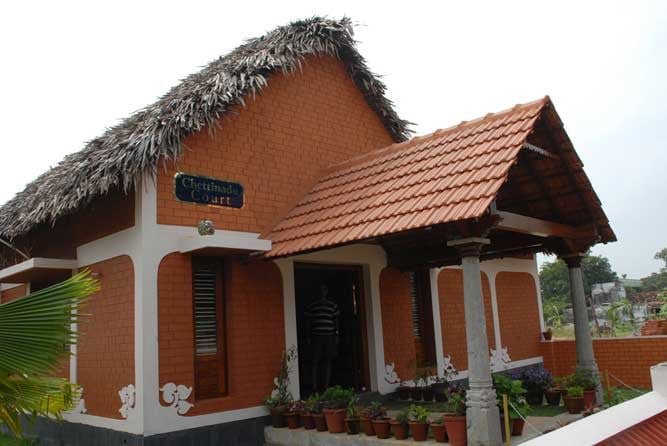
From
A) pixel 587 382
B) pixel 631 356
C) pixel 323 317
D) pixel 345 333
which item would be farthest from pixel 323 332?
pixel 631 356

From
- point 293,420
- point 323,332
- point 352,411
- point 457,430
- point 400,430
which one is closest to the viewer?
point 457,430

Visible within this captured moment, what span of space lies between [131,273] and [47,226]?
2893mm

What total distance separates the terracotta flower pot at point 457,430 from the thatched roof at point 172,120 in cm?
431

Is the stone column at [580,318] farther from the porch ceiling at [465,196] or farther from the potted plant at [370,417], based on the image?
the potted plant at [370,417]

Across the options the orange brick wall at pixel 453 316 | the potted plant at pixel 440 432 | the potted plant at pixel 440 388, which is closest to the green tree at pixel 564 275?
the orange brick wall at pixel 453 316

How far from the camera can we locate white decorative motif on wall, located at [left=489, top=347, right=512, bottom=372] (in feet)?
38.6

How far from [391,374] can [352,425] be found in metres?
2.62

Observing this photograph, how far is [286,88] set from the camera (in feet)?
29.7

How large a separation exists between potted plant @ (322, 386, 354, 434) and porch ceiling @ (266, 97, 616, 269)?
71.3 inches

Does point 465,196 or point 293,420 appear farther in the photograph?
point 293,420

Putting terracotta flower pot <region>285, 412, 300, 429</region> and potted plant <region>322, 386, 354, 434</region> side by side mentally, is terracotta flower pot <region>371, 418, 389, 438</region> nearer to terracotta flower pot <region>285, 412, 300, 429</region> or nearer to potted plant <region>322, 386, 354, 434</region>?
potted plant <region>322, 386, 354, 434</region>

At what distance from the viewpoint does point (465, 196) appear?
5723 mm

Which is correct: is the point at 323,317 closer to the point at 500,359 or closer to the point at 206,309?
the point at 206,309

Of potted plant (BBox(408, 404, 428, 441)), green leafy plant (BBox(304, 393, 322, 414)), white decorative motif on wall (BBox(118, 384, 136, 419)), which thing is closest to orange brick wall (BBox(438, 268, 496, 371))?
green leafy plant (BBox(304, 393, 322, 414))
